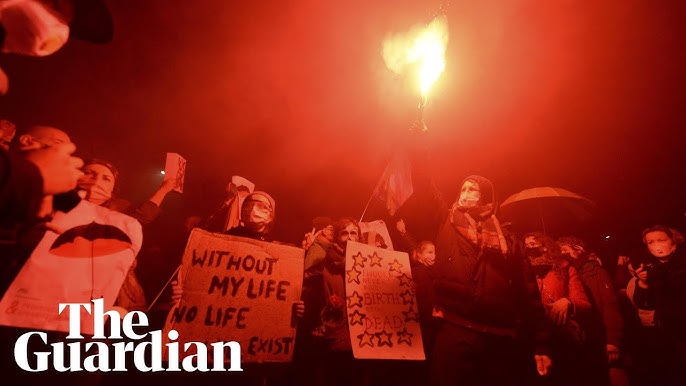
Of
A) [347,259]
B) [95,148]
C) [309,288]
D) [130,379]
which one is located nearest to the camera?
[130,379]

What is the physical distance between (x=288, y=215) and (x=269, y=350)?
4553mm

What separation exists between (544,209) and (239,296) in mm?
5783

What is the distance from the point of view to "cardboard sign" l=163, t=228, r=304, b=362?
2797 millimetres

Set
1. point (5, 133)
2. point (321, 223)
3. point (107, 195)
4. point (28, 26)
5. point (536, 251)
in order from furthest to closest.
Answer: point (536, 251) < point (321, 223) < point (107, 195) < point (5, 133) < point (28, 26)

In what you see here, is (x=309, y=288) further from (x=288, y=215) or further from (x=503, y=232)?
(x=288, y=215)

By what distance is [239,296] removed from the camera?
3012 mm

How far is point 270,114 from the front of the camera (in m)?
6.21

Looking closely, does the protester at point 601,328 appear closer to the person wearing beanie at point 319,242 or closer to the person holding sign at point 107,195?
the person wearing beanie at point 319,242

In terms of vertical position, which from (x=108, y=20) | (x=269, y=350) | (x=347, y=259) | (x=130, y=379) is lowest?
(x=130, y=379)

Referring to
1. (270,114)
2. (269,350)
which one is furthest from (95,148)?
(269,350)

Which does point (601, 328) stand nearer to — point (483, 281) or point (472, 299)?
point (483, 281)

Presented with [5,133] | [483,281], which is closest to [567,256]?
[483,281]

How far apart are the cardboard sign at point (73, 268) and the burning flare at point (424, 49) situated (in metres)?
3.64

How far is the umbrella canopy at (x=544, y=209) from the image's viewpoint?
6289 mm
